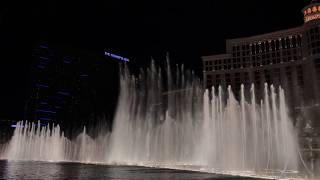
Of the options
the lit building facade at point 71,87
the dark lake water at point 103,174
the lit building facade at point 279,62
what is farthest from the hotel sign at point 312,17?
the dark lake water at point 103,174

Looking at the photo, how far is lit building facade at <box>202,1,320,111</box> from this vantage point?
7488 centimetres

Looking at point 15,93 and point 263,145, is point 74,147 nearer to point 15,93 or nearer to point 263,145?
point 263,145

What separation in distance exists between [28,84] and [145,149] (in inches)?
3045

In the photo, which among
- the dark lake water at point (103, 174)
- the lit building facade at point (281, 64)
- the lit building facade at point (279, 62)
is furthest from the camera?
the lit building facade at point (279, 62)

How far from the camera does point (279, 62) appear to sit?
268ft

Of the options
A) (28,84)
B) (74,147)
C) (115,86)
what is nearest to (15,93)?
(28,84)

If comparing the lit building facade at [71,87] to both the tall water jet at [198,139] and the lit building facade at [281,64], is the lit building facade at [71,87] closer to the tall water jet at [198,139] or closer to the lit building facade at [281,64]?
the lit building facade at [281,64]

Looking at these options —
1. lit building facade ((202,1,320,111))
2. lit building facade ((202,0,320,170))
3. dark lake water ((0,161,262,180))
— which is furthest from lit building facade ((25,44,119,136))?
dark lake water ((0,161,262,180))

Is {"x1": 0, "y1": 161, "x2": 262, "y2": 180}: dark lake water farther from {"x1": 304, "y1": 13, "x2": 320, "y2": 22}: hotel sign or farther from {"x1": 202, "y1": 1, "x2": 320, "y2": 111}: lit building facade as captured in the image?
{"x1": 304, "y1": 13, "x2": 320, "y2": 22}: hotel sign

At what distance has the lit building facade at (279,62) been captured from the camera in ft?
246

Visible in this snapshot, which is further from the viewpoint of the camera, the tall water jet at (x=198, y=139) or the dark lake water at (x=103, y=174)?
the tall water jet at (x=198, y=139)

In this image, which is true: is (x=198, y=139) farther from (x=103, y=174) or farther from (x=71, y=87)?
(x=71, y=87)

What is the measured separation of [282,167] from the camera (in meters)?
21.1

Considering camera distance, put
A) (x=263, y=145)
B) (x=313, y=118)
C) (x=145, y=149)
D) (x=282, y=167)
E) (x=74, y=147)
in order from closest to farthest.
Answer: (x=282, y=167) → (x=263, y=145) → (x=145, y=149) → (x=74, y=147) → (x=313, y=118)
